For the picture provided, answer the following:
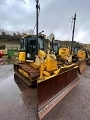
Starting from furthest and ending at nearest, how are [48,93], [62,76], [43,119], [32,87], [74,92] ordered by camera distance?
[32,87] → [74,92] → [62,76] → [48,93] → [43,119]

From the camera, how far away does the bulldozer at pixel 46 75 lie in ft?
11.6

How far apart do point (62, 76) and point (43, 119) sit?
5.80 feet

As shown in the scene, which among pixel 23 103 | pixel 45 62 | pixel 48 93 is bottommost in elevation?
pixel 23 103

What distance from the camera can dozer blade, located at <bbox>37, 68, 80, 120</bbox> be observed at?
11.3 feet

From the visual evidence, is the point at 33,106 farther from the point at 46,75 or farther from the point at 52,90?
the point at 46,75

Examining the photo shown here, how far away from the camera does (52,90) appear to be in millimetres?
4004

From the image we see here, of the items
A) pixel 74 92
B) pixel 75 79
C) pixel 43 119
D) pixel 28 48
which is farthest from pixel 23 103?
pixel 28 48

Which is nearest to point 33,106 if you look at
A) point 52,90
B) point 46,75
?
point 52,90

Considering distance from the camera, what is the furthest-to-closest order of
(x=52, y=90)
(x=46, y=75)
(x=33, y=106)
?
(x=46, y=75) < (x=52, y=90) < (x=33, y=106)

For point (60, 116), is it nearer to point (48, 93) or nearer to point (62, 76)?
point (48, 93)

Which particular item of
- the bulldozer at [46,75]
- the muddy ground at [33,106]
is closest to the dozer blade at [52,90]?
the bulldozer at [46,75]

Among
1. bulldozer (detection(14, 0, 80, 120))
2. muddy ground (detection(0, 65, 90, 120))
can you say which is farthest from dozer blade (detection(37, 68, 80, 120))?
muddy ground (detection(0, 65, 90, 120))

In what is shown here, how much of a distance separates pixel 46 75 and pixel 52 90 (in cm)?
66

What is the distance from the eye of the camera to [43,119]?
3129 mm
